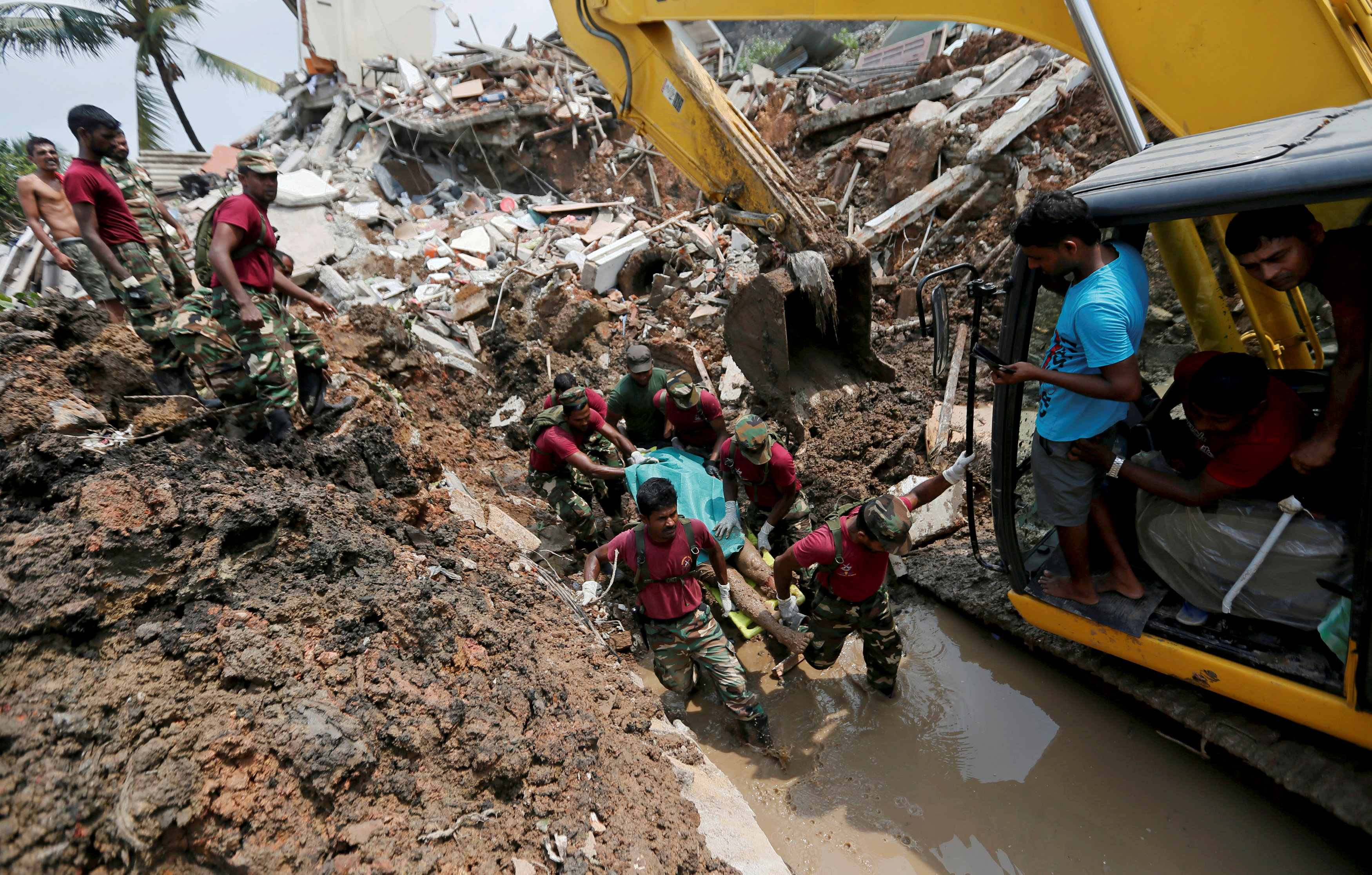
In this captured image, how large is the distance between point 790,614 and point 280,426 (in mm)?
3282

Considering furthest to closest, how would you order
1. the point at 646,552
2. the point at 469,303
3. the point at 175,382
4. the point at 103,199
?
1. the point at 469,303
2. the point at 175,382
3. the point at 103,199
4. the point at 646,552

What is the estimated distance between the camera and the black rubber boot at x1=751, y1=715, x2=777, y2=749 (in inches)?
138

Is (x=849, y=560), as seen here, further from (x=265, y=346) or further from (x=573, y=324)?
(x=573, y=324)

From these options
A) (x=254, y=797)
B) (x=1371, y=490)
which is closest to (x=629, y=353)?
(x=254, y=797)

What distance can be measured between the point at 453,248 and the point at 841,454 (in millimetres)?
7706

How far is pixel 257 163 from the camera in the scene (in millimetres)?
3484

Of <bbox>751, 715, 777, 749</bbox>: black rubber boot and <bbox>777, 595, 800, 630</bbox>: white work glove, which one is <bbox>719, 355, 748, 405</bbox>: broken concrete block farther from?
<bbox>751, 715, 777, 749</bbox>: black rubber boot

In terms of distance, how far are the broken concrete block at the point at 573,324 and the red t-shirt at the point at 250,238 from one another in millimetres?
3818

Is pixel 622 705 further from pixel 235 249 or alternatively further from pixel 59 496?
pixel 235 249

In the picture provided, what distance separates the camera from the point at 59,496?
261cm

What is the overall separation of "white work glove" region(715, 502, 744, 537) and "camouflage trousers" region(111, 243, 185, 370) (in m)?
3.69

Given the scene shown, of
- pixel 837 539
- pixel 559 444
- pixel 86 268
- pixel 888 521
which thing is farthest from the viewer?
pixel 559 444

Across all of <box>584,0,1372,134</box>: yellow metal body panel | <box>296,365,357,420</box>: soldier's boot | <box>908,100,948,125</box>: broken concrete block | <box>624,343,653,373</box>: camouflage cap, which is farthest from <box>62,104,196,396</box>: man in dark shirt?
<box>908,100,948,125</box>: broken concrete block

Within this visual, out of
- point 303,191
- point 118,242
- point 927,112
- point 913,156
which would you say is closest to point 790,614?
point 118,242
